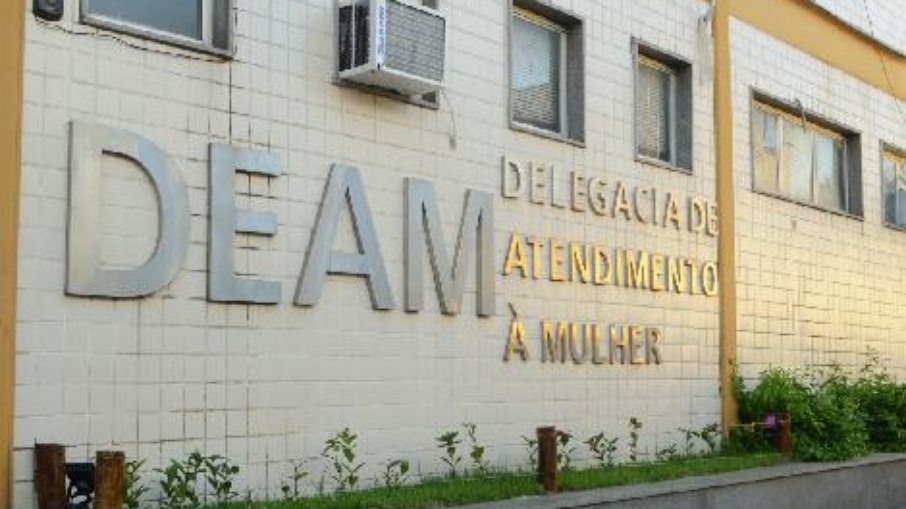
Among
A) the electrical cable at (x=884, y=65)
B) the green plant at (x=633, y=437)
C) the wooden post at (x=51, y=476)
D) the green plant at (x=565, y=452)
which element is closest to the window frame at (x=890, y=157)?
the electrical cable at (x=884, y=65)

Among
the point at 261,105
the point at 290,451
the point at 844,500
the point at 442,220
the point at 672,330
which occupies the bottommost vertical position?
the point at 844,500

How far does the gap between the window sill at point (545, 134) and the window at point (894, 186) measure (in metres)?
7.27

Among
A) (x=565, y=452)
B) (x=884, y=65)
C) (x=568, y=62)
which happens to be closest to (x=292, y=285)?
(x=565, y=452)

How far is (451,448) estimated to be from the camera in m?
8.70

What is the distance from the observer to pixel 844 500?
11.5 meters

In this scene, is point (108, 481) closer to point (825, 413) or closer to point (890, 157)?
point (825, 413)

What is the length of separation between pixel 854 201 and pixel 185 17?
10.5 m

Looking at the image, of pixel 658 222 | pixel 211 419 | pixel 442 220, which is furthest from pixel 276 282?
pixel 658 222

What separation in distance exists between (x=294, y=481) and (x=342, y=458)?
44 centimetres

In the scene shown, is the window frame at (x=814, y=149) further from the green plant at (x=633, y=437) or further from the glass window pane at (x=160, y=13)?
the glass window pane at (x=160, y=13)

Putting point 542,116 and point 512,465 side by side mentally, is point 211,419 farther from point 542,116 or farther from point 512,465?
point 542,116

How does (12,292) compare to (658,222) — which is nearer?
(12,292)

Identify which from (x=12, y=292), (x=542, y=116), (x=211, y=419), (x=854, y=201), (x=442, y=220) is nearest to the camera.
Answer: (x=12, y=292)

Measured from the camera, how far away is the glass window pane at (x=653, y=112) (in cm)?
1162
